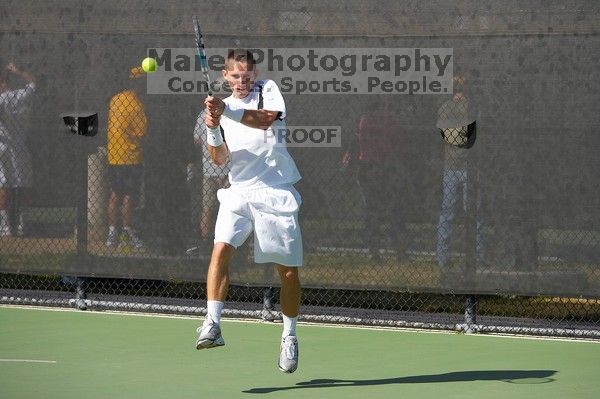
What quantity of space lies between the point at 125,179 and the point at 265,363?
2848 mm

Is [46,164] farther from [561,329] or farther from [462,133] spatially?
[561,329]

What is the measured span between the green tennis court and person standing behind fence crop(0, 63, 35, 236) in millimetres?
906

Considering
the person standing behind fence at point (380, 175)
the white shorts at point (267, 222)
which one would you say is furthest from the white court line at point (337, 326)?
the white shorts at point (267, 222)

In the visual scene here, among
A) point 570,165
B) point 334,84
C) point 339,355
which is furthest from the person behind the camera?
point 334,84

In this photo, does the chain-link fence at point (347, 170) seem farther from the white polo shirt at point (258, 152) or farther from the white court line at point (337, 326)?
the white polo shirt at point (258, 152)

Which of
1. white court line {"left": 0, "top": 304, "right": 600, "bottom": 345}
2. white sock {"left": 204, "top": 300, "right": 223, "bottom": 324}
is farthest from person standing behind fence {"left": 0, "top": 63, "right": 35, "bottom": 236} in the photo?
white sock {"left": 204, "top": 300, "right": 223, "bottom": 324}

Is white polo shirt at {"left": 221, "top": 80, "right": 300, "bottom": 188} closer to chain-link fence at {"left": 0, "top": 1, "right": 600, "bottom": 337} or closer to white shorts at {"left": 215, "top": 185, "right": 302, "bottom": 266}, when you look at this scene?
white shorts at {"left": 215, "top": 185, "right": 302, "bottom": 266}

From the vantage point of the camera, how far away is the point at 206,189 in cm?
1029

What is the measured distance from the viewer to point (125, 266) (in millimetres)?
10594

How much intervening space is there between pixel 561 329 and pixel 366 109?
200 cm

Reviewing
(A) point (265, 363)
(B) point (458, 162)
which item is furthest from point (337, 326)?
(A) point (265, 363)

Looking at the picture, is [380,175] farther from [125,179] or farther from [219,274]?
[219,274]

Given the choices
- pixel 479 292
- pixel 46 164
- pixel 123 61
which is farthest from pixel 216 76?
pixel 479 292

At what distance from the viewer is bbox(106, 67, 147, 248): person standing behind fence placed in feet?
34.3
